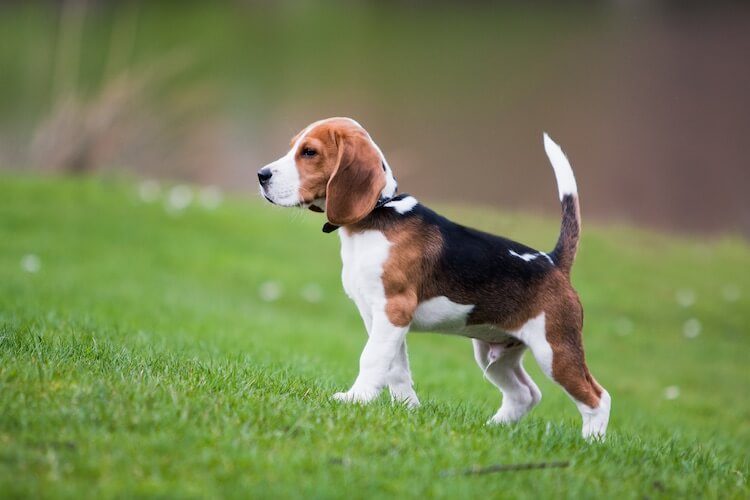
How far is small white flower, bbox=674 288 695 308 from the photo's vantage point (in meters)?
14.3

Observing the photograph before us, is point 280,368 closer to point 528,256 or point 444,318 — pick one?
point 444,318

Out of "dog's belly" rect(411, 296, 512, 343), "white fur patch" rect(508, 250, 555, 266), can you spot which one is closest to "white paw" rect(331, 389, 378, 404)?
"dog's belly" rect(411, 296, 512, 343)

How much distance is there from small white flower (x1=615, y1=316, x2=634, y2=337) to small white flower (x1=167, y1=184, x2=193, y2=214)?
7178 millimetres

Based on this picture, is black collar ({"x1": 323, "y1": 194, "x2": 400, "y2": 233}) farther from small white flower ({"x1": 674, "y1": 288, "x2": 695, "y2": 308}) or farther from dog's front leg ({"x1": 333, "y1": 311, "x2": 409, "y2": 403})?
small white flower ({"x1": 674, "y1": 288, "x2": 695, "y2": 308})

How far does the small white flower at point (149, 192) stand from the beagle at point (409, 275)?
10.7 metres

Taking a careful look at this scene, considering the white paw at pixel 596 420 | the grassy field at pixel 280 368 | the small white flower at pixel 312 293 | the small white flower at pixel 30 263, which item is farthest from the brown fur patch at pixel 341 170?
the small white flower at pixel 312 293

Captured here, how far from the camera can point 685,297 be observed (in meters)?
14.5

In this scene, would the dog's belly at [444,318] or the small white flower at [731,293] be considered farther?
the small white flower at [731,293]

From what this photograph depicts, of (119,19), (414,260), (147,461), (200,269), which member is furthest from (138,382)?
(119,19)

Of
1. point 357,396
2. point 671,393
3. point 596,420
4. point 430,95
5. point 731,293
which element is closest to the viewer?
point 357,396

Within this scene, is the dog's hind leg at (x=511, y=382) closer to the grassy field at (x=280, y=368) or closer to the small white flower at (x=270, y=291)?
the grassy field at (x=280, y=368)

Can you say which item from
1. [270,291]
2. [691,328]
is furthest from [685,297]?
[270,291]

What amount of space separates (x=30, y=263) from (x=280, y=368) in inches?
277

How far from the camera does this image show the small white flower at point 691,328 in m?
13.3
